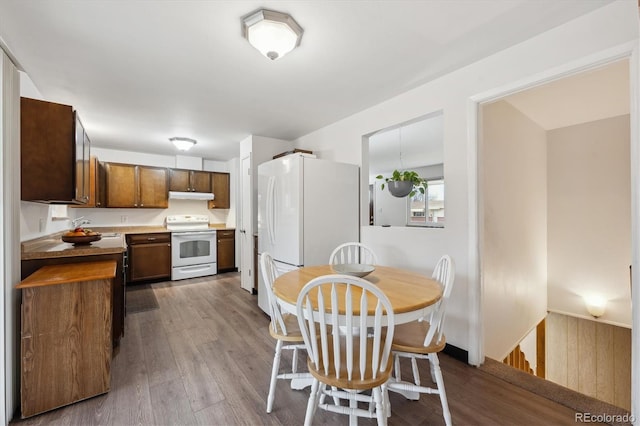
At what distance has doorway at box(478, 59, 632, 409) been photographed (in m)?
2.69

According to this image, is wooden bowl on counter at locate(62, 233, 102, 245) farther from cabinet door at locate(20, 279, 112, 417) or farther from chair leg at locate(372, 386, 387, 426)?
chair leg at locate(372, 386, 387, 426)

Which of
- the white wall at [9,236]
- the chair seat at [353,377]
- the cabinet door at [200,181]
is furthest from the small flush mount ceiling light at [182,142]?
the chair seat at [353,377]

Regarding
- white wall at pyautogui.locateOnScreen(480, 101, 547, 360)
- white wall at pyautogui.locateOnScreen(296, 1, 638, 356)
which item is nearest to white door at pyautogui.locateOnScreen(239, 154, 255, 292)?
white wall at pyautogui.locateOnScreen(296, 1, 638, 356)

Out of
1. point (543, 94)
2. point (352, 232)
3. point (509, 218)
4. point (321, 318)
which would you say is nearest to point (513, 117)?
point (543, 94)

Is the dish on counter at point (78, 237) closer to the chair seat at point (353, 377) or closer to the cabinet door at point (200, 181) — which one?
the chair seat at point (353, 377)

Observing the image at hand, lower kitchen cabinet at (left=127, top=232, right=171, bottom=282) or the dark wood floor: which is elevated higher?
lower kitchen cabinet at (left=127, top=232, right=171, bottom=282)

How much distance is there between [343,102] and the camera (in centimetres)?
295

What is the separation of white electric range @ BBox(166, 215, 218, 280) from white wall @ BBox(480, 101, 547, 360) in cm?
450

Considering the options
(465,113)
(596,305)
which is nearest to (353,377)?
(465,113)

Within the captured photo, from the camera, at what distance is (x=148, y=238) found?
4.68 m

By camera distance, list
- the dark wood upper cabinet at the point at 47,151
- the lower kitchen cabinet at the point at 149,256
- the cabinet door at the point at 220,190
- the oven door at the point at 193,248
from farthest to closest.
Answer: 1. the cabinet door at the point at 220,190
2. the oven door at the point at 193,248
3. the lower kitchen cabinet at the point at 149,256
4. the dark wood upper cabinet at the point at 47,151

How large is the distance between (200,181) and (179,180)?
377 millimetres

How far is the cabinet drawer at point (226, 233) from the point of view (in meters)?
5.35

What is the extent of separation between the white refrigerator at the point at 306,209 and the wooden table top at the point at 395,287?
0.69m
